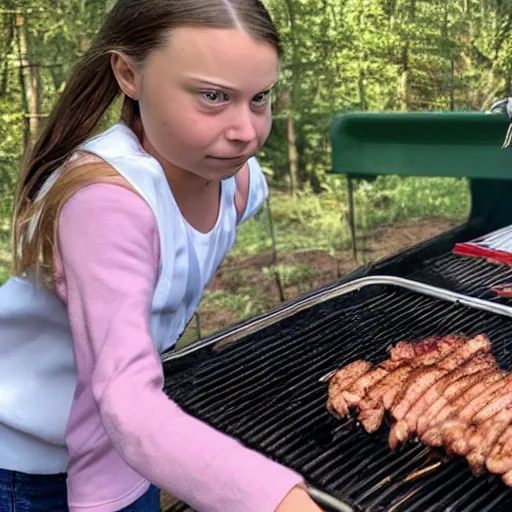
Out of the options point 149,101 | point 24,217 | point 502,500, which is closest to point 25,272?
point 24,217

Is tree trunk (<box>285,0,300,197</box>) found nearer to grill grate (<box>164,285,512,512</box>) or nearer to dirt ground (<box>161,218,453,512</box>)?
dirt ground (<box>161,218,453,512</box>)

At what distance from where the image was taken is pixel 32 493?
5.59 feet

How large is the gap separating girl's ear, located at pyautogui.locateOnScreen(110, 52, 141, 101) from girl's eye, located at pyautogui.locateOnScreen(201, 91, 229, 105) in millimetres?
191

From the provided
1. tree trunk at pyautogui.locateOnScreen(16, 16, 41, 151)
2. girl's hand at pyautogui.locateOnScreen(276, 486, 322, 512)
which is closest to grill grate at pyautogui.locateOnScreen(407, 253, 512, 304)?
girl's hand at pyautogui.locateOnScreen(276, 486, 322, 512)

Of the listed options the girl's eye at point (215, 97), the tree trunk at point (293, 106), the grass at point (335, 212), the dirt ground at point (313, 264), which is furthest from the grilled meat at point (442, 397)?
the tree trunk at point (293, 106)

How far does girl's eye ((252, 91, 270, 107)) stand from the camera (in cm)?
143

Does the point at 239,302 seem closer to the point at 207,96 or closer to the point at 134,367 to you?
the point at 207,96

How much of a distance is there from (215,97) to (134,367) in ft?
1.91

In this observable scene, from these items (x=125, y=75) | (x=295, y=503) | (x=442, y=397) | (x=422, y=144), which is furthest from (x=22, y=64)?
(x=295, y=503)

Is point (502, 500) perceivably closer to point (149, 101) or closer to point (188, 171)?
point (188, 171)

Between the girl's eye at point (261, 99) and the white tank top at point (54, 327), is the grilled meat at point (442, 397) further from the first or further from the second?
the girl's eye at point (261, 99)

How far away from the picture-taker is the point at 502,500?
52.3 inches

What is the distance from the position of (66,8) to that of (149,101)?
10.5 feet

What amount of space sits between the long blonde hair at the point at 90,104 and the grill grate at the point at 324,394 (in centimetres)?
55
